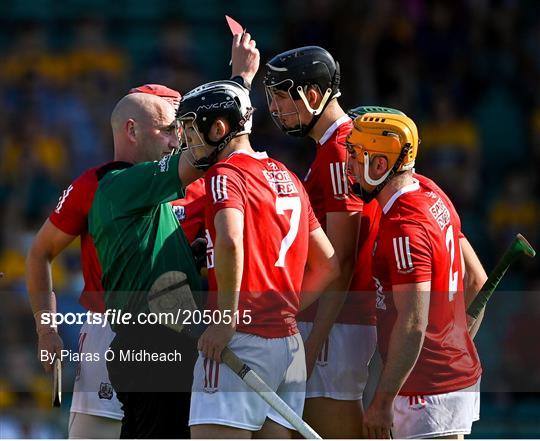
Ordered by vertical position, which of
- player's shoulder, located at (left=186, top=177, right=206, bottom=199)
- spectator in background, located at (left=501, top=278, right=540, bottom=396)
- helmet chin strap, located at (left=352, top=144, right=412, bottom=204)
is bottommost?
spectator in background, located at (left=501, top=278, right=540, bottom=396)

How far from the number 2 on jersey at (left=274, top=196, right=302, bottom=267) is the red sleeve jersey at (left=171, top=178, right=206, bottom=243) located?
805 mm

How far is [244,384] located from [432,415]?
83cm

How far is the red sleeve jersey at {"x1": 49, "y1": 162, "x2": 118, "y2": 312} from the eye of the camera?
226 inches

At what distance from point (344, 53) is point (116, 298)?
6.75 m

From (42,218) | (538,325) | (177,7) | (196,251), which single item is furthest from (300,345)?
(177,7)

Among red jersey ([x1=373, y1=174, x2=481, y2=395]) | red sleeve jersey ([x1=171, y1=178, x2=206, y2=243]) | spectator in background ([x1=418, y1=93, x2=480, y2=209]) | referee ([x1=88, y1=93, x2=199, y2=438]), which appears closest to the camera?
red jersey ([x1=373, y1=174, x2=481, y2=395])

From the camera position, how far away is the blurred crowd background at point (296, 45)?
36.8ft

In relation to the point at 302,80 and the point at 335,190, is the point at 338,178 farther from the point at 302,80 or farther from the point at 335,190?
the point at 302,80

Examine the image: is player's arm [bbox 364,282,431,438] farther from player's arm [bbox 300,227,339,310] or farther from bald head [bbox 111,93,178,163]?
bald head [bbox 111,93,178,163]

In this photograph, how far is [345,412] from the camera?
5.95 metres

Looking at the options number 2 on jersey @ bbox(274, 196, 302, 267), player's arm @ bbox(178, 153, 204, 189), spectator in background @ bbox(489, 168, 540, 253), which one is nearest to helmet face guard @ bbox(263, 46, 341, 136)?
number 2 on jersey @ bbox(274, 196, 302, 267)

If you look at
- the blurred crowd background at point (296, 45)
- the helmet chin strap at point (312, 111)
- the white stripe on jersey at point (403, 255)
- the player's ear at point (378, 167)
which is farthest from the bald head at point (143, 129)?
the blurred crowd background at point (296, 45)

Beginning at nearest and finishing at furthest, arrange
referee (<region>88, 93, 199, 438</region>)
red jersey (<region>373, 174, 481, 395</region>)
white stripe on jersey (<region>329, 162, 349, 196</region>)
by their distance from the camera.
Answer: red jersey (<region>373, 174, 481, 395</region>) < referee (<region>88, 93, 199, 438</region>) < white stripe on jersey (<region>329, 162, 349, 196</region>)

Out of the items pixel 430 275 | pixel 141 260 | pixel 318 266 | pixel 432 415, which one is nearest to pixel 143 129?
pixel 141 260
